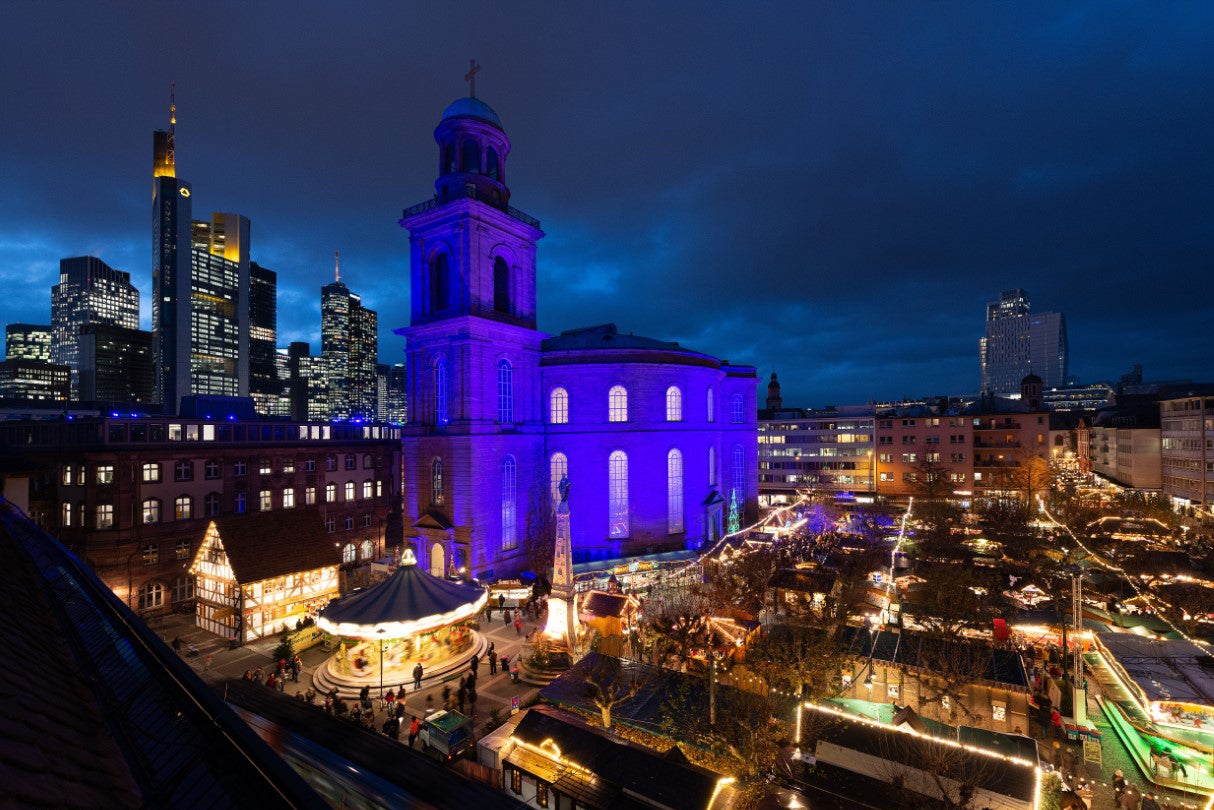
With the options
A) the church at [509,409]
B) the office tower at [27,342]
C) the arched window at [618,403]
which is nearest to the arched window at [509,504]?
the church at [509,409]

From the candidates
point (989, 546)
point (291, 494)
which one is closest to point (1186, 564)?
point (989, 546)

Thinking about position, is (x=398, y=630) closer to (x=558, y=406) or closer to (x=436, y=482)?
(x=436, y=482)

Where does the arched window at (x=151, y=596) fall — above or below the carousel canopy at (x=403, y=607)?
below

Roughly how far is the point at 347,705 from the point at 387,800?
1369 cm

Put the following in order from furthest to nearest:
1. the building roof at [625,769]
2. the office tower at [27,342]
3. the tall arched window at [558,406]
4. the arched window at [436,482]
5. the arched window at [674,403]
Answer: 1. the office tower at [27,342]
2. the arched window at [674,403]
3. the tall arched window at [558,406]
4. the arched window at [436,482]
5. the building roof at [625,769]

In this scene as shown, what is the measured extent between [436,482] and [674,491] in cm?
1848

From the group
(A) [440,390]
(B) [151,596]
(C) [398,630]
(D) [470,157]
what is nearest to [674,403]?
(A) [440,390]

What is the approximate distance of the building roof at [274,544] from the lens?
27.8m

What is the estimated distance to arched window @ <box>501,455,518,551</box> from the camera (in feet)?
123

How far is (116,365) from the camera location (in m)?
145

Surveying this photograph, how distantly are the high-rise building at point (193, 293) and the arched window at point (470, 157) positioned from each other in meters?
96.4

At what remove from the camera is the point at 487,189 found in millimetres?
38656

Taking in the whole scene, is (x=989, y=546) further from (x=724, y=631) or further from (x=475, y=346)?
(x=475, y=346)

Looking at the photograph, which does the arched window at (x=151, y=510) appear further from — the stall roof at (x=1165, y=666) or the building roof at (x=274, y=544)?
the stall roof at (x=1165, y=666)
